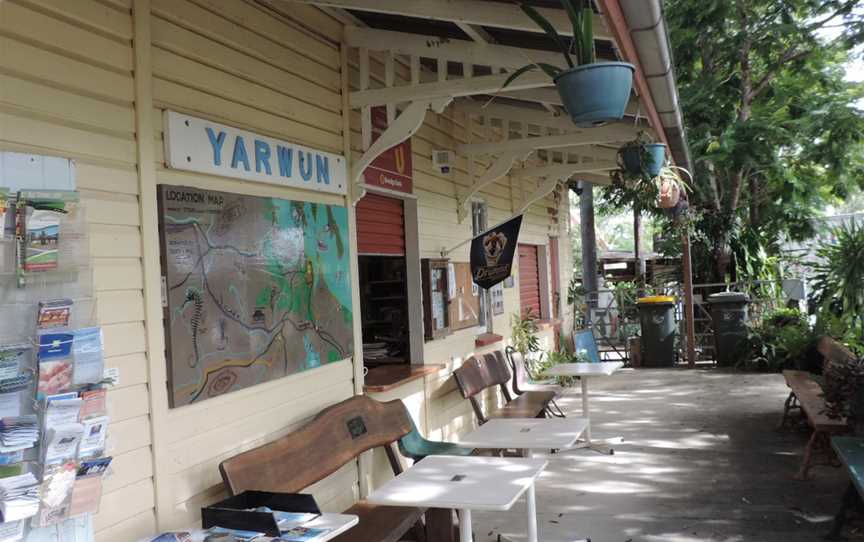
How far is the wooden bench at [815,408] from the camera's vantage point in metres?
5.34

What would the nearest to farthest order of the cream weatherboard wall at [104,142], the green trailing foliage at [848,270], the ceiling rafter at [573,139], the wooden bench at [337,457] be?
the cream weatherboard wall at [104,142]
the wooden bench at [337,457]
the ceiling rafter at [573,139]
the green trailing foliage at [848,270]

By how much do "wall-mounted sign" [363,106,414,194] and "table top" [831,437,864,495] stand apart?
11.3 ft

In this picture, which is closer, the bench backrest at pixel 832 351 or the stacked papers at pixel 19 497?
the stacked papers at pixel 19 497

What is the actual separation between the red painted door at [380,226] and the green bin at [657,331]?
22.6ft

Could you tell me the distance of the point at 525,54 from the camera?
4.50 metres

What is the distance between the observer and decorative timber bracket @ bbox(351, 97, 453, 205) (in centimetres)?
483

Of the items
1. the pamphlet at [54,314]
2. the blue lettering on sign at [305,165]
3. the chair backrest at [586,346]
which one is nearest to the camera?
the pamphlet at [54,314]

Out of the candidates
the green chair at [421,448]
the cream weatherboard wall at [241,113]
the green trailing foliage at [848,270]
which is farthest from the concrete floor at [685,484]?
the cream weatherboard wall at [241,113]

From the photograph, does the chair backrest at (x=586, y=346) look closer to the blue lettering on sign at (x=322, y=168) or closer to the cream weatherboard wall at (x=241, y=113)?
the cream weatherboard wall at (x=241, y=113)

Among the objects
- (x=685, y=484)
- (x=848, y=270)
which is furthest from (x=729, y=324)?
(x=685, y=484)

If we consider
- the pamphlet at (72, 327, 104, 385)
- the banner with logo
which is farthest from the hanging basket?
the pamphlet at (72, 327, 104, 385)

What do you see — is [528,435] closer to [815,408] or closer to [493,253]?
[493,253]

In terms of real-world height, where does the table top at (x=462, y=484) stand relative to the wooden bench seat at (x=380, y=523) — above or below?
above

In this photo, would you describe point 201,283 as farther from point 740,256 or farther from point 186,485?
point 740,256
